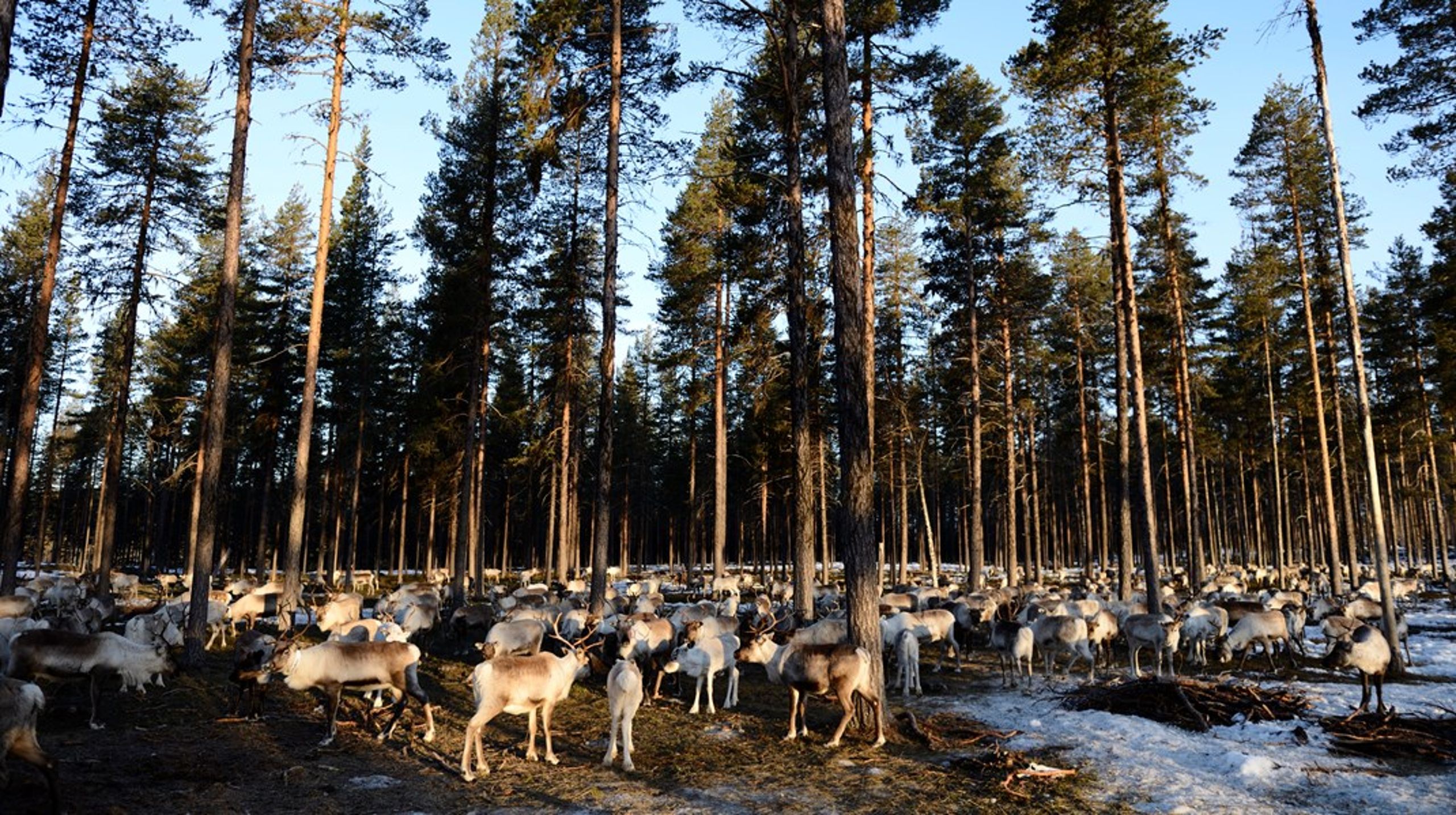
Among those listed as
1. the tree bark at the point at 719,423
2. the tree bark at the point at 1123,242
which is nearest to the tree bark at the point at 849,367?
the tree bark at the point at 1123,242

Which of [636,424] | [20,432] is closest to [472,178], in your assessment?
[20,432]

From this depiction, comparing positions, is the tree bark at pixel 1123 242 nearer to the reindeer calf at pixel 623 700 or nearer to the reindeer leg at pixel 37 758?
the reindeer calf at pixel 623 700

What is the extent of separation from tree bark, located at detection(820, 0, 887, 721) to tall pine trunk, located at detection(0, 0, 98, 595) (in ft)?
65.7

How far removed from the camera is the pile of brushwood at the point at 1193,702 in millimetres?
11078

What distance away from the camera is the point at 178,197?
86.2 feet

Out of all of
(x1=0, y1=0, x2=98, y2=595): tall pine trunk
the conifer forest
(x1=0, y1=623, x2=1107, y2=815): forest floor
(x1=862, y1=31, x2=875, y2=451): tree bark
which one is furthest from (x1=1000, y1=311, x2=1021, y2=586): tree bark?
(x1=0, y1=0, x2=98, y2=595): tall pine trunk

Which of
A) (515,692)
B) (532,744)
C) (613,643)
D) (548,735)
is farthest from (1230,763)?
(613,643)

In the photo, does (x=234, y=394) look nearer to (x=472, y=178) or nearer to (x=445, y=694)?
(x=472, y=178)

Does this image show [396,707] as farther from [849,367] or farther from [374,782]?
[849,367]

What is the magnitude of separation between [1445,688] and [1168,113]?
50.0ft

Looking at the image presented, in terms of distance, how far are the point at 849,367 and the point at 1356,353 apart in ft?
40.4

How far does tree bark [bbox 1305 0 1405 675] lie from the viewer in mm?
15516

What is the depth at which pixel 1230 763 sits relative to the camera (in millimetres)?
8883

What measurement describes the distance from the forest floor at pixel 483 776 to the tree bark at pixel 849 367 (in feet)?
5.94
